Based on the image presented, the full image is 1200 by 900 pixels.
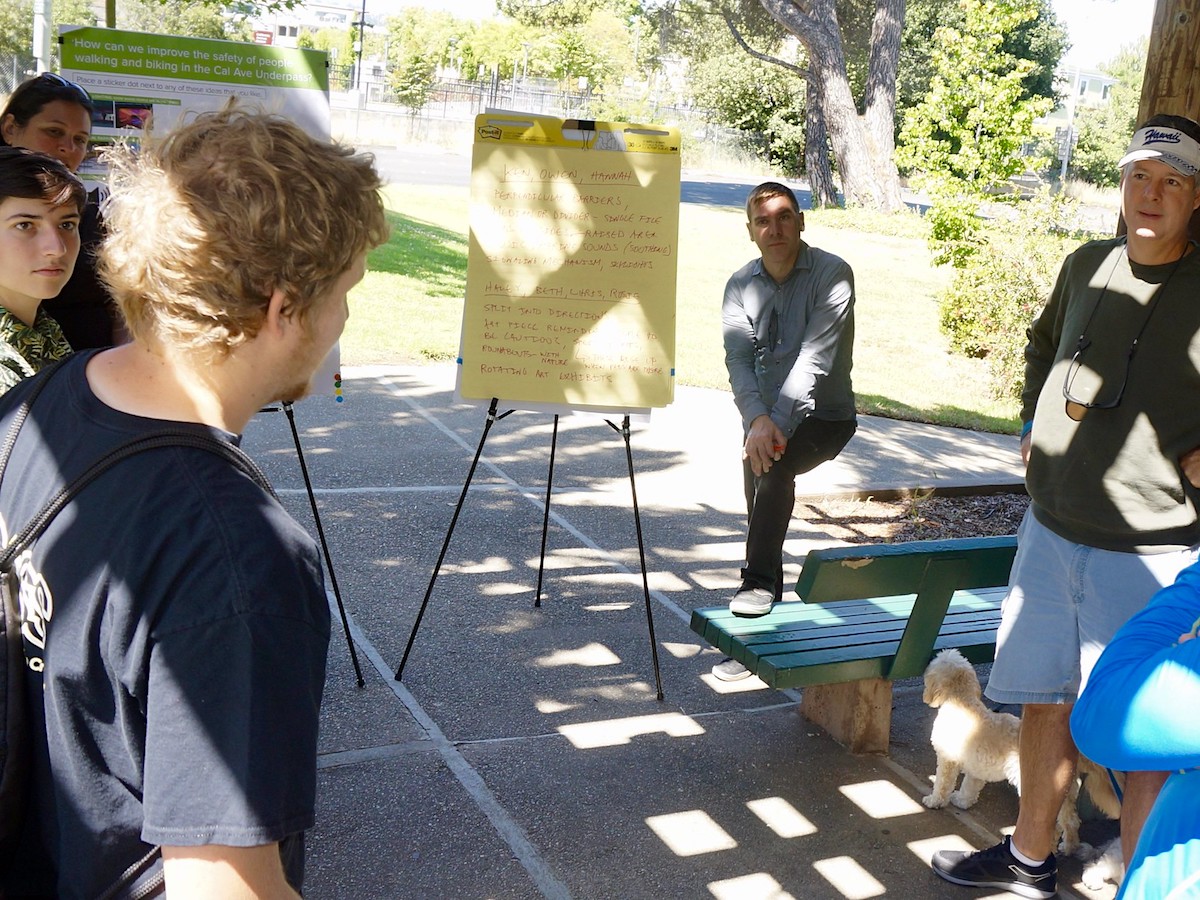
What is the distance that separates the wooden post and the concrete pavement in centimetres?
247

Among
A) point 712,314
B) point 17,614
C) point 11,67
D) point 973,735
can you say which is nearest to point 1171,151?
point 973,735

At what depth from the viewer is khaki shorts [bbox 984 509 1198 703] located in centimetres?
292

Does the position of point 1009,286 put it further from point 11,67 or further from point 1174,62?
point 11,67

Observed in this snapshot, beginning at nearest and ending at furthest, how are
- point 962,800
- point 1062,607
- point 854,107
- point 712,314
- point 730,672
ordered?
point 1062,607 < point 962,800 < point 730,672 < point 712,314 < point 854,107

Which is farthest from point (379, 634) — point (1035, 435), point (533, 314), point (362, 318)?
point (362, 318)

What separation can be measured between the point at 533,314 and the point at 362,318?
7275mm

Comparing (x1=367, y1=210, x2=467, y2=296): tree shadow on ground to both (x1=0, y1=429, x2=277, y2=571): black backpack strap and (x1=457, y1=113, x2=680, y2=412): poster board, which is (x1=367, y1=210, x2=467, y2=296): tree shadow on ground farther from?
(x1=0, y1=429, x2=277, y2=571): black backpack strap

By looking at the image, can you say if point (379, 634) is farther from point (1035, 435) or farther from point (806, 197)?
point (806, 197)

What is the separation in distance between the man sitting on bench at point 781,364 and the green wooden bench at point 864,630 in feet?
1.51

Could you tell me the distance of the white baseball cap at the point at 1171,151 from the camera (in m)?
2.96

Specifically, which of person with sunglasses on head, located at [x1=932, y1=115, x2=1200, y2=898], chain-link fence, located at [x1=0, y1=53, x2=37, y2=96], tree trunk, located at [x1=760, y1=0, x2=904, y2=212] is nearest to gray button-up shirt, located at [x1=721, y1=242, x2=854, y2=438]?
person with sunglasses on head, located at [x1=932, y1=115, x2=1200, y2=898]

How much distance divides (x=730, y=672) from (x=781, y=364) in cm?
132

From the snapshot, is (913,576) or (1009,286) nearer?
(913,576)

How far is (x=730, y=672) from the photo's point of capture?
179 inches
